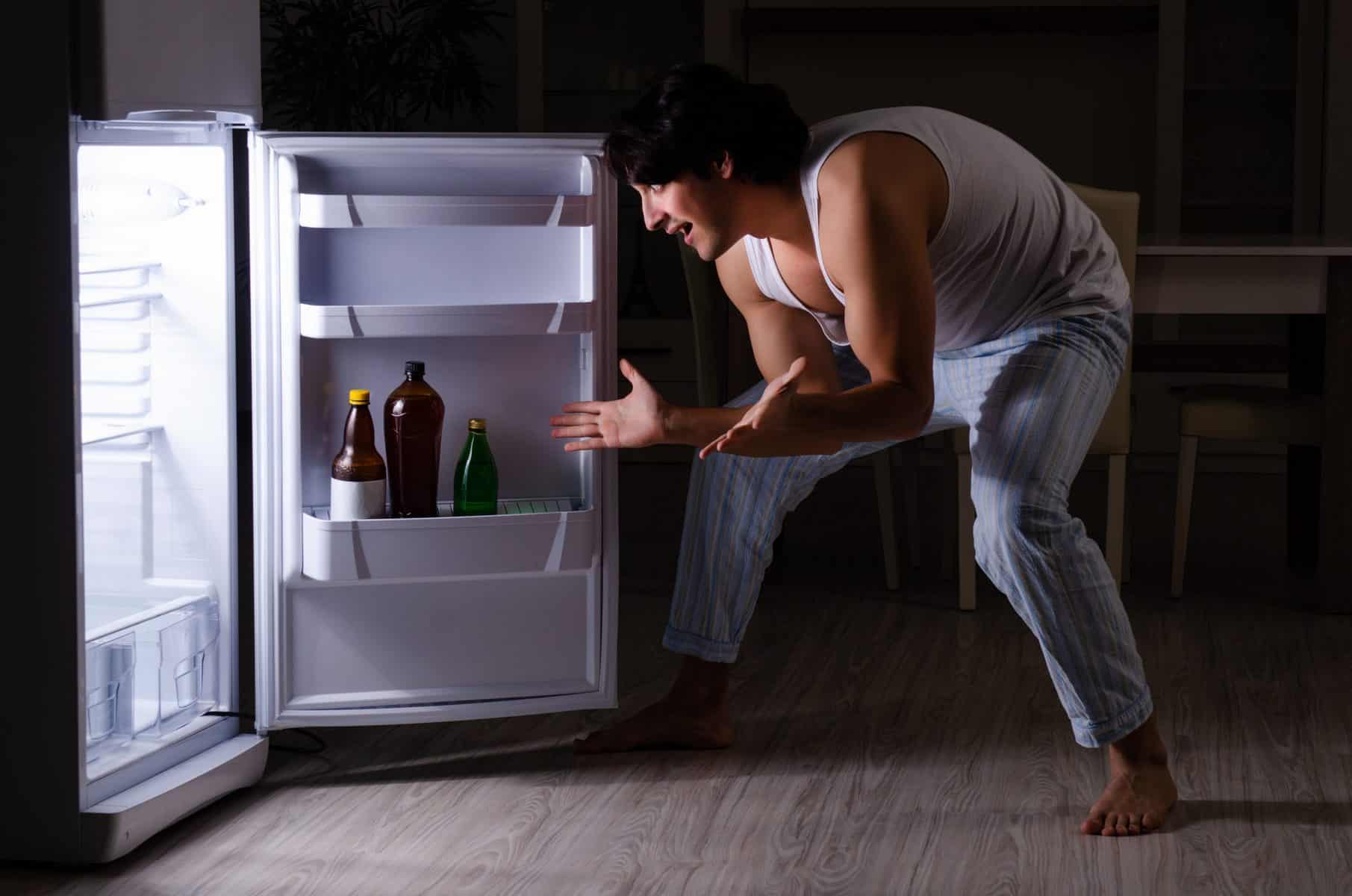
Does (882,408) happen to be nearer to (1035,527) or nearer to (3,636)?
(1035,527)

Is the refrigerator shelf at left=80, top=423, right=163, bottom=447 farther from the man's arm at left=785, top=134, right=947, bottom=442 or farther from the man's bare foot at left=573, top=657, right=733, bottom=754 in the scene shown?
the man's arm at left=785, top=134, right=947, bottom=442

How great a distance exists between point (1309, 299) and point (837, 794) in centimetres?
166

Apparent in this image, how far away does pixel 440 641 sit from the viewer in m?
2.15

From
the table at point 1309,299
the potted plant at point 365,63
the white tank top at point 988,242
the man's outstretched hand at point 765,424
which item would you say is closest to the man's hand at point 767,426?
the man's outstretched hand at point 765,424

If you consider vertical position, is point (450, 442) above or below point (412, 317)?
below

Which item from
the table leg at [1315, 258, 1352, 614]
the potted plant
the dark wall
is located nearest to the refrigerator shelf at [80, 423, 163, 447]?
the dark wall

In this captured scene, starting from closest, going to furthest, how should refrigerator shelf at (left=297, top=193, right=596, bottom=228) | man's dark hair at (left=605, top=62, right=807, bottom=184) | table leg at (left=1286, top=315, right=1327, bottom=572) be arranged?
1. man's dark hair at (left=605, top=62, right=807, bottom=184)
2. refrigerator shelf at (left=297, top=193, right=596, bottom=228)
3. table leg at (left=1286, top=315, right=1327, bottom=572)

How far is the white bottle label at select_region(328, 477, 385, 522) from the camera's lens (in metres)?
2.06

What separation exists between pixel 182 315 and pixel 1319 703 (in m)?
1.80

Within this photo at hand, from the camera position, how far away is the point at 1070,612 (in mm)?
1851

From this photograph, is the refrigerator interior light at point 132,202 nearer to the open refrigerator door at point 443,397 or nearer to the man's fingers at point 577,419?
the open refrigerator door at point 443,397

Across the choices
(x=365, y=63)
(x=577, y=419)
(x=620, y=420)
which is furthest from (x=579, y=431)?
(x=365, y=63)

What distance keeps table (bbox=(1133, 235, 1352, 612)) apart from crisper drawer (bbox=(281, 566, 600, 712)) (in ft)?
4.85

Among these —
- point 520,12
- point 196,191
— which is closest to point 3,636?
point 196,191
